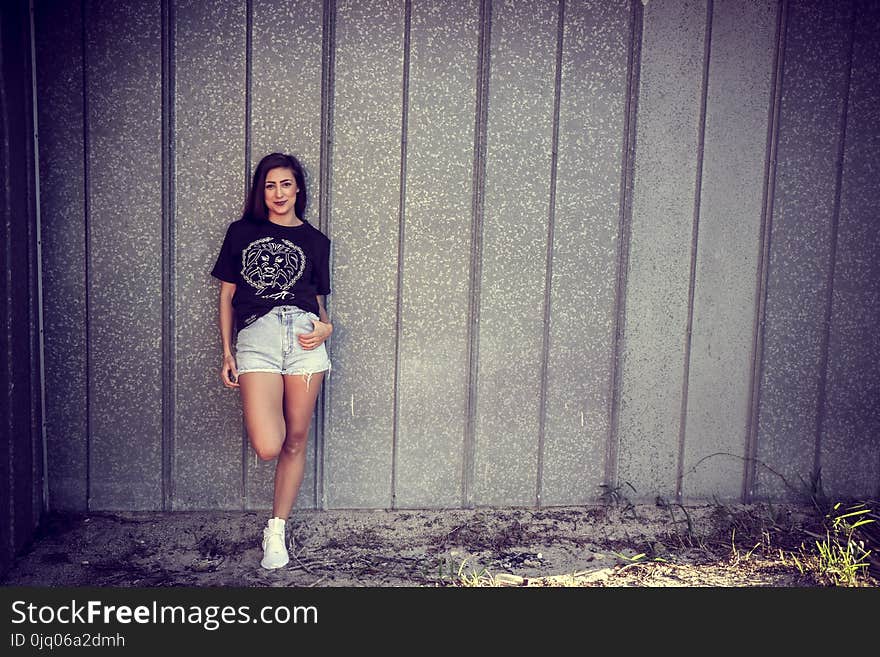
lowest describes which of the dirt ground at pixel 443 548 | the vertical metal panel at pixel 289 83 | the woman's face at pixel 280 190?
the dirt ground at pixel 443 548

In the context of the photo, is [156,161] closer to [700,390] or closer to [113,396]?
[113,396]

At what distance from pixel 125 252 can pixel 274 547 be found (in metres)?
1.44

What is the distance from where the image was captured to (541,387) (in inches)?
147

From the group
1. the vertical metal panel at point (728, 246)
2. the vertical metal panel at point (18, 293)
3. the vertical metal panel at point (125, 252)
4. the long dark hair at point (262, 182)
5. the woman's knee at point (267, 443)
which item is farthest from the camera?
the vertical metal panel at point (728, 246)

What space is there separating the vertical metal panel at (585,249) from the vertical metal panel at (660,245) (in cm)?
10

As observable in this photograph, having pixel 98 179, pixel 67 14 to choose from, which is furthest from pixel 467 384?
pixel 67 14

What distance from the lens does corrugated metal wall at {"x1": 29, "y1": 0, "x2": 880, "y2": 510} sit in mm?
3445

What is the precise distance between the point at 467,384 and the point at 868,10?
8.39 feet

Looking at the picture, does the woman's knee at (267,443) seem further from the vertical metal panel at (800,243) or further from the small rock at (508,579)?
the vertical metal panel at (800,243)

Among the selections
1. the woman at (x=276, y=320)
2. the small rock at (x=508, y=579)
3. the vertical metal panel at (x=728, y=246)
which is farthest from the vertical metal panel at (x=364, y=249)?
the vertical metal panel at (x=728, y=246)

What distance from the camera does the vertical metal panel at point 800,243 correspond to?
368cm

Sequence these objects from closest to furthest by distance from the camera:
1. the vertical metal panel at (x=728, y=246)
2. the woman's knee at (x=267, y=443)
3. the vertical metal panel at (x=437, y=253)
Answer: the woman's knee at (x=267, y=443) < the vertical metal panel at (x=437, y=253) < the vertical metal panel at (x=728, y=246)

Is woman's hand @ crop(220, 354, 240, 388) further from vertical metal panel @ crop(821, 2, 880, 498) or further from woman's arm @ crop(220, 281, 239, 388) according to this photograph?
vertical metal panel @ crop(821, 2, 880, 498)

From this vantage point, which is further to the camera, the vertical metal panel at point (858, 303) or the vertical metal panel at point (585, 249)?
the vertical metal panel at point (858, 303)
